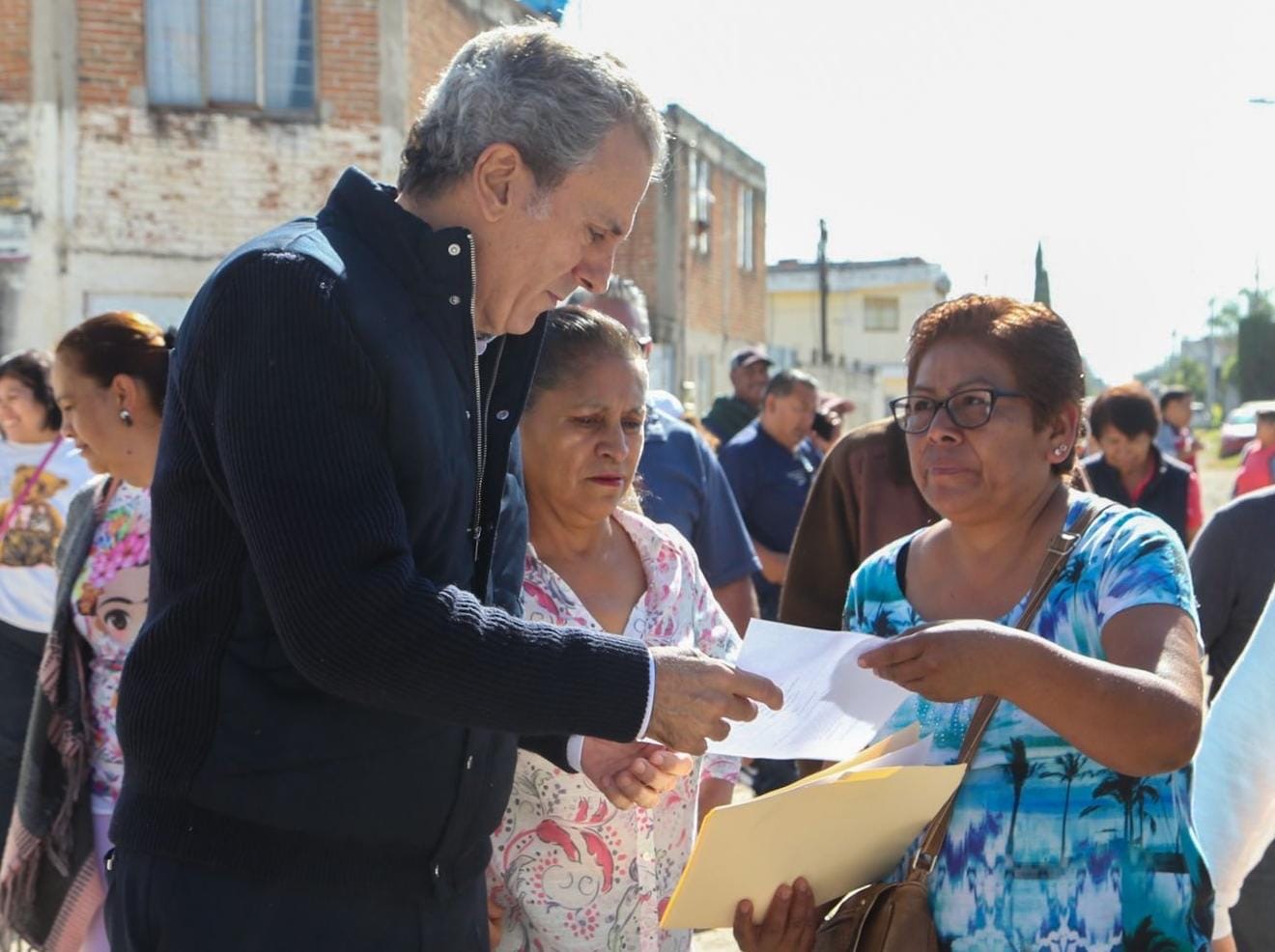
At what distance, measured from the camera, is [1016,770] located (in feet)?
8.00

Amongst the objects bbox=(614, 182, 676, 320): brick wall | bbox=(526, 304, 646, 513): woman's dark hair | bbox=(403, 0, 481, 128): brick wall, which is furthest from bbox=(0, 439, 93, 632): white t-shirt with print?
bbox=(614, 182, 676, 320): brick wall

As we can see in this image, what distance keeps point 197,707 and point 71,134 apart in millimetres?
14230

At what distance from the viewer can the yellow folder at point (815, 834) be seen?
2211mm

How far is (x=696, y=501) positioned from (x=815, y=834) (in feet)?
8.53

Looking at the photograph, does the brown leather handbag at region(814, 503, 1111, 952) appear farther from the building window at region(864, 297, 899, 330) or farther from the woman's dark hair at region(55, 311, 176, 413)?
the building window at region(864, 297, 899, 330)

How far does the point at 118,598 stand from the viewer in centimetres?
382

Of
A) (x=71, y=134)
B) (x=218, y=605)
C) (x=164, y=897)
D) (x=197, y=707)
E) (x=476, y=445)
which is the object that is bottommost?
(x=164, y=897)

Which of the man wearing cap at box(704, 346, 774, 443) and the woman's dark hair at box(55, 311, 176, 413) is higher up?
the woman's dark hair at box(55, 311, 176, 413)

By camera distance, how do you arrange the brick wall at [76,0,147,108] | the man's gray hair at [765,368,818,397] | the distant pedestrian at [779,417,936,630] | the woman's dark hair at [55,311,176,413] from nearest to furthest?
the woman's dark hair at [55,311,176,413], the distant pedestrian at [779,417,936,630], the man's gray hair at [765,368,818,397], the brick wall at [76,0,147,108]

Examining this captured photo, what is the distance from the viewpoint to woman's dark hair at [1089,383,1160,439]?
23.8 feet

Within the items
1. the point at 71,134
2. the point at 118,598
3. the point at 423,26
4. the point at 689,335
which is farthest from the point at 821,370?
the point at 118,598

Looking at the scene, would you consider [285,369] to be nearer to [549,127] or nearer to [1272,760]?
[549,127]

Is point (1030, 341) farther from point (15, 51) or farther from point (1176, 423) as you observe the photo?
point (15, 51)

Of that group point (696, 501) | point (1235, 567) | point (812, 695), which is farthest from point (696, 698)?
point (696, 501)
